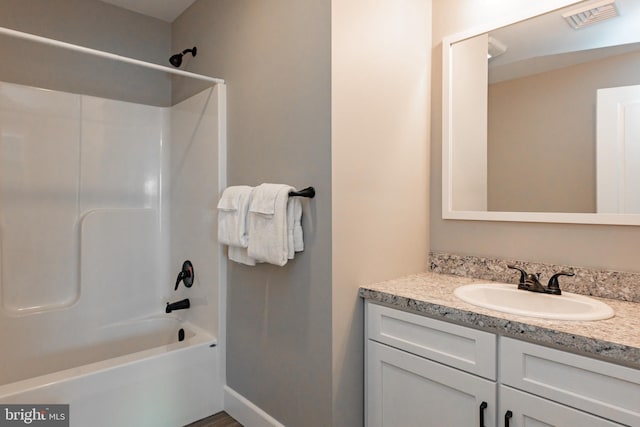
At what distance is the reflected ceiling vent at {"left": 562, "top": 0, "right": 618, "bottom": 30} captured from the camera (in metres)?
1.48

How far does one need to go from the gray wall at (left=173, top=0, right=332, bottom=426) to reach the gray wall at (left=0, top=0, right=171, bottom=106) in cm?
74

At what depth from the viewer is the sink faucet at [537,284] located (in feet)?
4.90

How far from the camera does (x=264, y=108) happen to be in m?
1.86

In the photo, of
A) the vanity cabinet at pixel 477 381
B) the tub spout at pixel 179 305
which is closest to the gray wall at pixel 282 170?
the vanity cabinet at pixel 477 381

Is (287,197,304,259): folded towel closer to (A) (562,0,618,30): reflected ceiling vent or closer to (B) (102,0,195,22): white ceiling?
(A) (562,0,618,30): reflected ceiling vent

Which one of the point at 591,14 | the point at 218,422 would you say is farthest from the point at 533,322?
the point at 218,422

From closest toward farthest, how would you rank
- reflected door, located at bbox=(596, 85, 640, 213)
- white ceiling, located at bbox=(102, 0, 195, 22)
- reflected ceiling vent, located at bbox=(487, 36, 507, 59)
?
reflected door, located at bbox=(596, 85, 640, 213), reflected ceiling vent, located at bbox=(487, 36, 507, 59), white ceiling, located at bbox=(102, 0, 195, 22)

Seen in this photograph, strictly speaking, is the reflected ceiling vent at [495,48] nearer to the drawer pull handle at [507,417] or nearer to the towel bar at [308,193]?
the towel bar at [308,193]

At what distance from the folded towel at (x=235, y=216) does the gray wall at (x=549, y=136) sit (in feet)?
3.87

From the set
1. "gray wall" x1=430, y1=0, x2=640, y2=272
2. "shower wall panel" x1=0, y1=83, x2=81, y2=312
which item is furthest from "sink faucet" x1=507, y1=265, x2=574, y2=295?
"shower wall panel" x1=0, y1=83, x2=81, y2=312

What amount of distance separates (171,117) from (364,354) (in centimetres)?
210

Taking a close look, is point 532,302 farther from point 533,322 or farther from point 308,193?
point 308,193

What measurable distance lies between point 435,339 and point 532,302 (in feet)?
1.53

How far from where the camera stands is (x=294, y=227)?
162 cm
